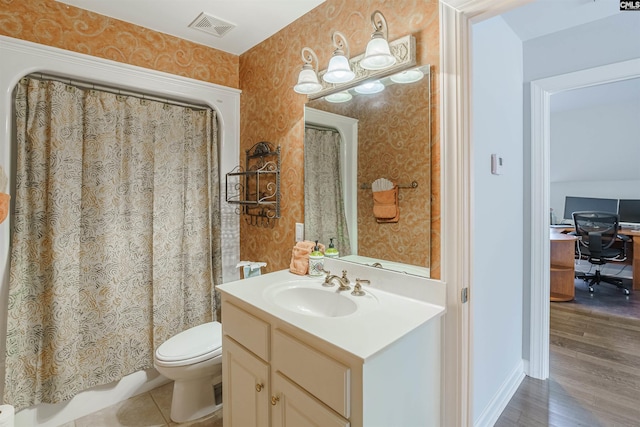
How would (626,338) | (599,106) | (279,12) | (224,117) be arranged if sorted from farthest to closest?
(599,106) < (626,338) < (224,117) < (279,12)

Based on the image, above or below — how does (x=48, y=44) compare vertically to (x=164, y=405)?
above

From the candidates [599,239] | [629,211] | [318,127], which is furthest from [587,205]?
[318,127]

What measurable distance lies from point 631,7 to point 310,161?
6.47 feet

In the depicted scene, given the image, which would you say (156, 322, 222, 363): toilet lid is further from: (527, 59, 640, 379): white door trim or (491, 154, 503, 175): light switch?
(527, 59, 640, 379): white door trim

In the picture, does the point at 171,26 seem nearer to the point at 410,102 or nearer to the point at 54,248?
the point at 54,248

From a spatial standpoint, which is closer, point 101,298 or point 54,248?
point 54,248

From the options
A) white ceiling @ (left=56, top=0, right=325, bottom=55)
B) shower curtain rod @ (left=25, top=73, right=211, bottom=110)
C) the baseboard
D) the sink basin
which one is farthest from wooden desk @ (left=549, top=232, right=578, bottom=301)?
shower curtain rod @ (left=25, top=73, right=211, bottom=110)

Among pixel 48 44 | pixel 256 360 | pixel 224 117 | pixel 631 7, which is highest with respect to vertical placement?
pixel 631 7

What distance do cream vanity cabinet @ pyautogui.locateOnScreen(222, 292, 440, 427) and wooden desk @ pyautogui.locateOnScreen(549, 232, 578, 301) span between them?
349cm

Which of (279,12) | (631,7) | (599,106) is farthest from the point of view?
(599,106)

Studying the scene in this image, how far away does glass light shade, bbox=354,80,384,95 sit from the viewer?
1.49 m

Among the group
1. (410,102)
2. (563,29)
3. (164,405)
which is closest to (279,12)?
(410,102)

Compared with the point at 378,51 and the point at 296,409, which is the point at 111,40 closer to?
the point at 378,51

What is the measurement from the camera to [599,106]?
15.3ft
